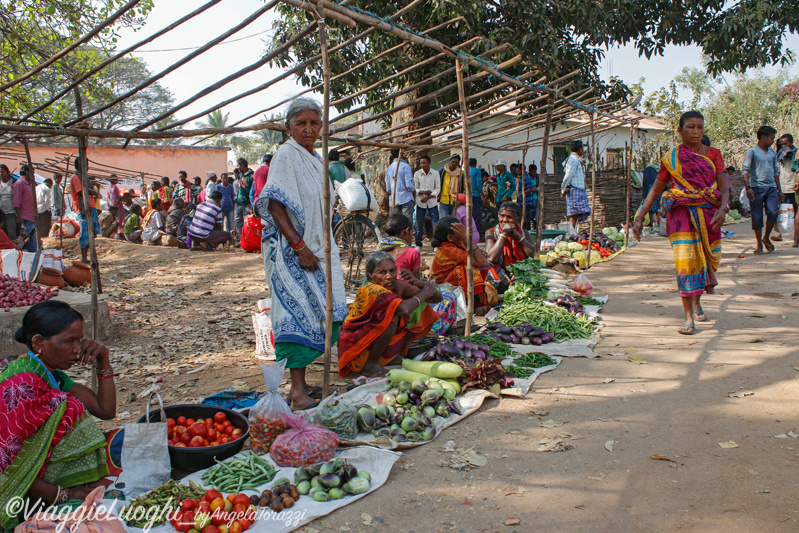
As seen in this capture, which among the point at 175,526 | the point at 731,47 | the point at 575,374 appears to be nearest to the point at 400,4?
the point at 731,47

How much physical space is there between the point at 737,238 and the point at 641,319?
8042 mm

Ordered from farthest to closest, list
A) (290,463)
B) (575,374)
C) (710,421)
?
(575,374) → (710,421) → (290,463)

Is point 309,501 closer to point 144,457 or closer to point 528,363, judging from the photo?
point 144,457

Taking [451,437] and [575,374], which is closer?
[451,437]

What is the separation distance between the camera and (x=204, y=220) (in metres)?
10.9

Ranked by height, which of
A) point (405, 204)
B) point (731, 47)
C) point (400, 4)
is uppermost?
point (400, 4)

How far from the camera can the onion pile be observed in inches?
208

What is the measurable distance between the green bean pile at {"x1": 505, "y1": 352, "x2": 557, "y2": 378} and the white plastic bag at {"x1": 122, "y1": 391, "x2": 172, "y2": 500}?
→ 7.82 feet

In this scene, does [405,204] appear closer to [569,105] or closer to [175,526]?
[569,105]

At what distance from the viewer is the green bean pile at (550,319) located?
16.7ft

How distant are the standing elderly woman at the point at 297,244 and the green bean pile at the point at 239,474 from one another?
2.50 ft

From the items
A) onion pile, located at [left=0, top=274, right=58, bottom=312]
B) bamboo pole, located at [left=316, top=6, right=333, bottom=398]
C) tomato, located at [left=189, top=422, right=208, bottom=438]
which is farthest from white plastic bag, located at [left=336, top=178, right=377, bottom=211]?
tomato, located at [left=189, top=422, right=208, bottom=438]

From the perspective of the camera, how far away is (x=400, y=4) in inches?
382

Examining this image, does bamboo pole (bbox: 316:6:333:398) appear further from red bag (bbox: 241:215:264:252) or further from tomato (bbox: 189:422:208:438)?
red bag (bbox: 241:215:264:252)
